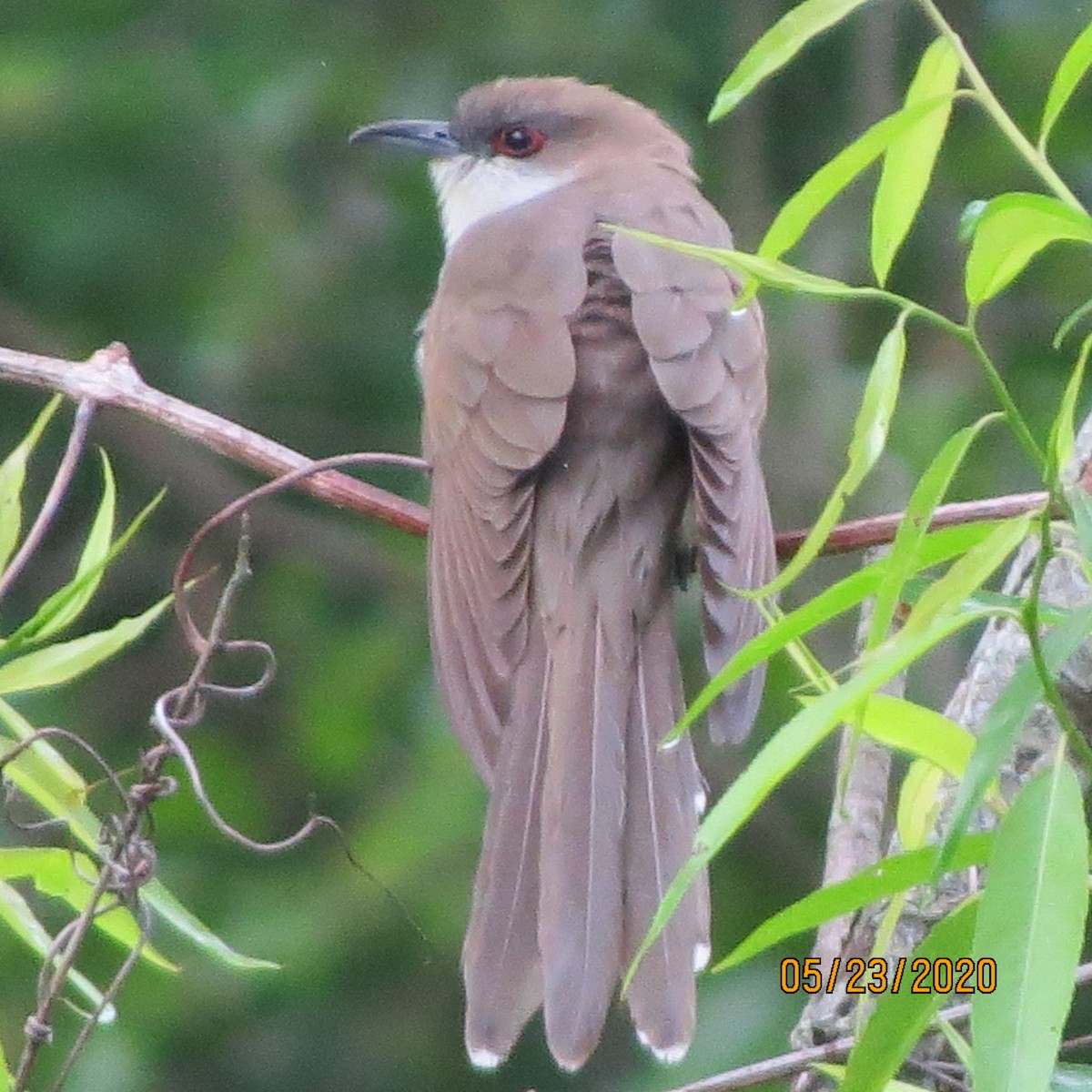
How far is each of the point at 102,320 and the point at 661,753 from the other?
3.13m

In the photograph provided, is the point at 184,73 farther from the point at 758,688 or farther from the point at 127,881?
the point at 127,881

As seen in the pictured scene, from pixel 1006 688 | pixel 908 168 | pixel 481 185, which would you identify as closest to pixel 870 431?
pixel 1006 688

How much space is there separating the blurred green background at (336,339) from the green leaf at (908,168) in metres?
2.99

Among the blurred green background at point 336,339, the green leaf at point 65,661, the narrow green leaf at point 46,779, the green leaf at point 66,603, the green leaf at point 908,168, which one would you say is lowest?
the blurred green background at point 336,339

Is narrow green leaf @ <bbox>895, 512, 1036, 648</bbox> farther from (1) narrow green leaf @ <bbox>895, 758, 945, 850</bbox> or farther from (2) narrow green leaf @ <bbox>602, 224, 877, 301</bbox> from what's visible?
(1) narrow green leaf @ <bbox>895, 758, 945, 850</bbox>

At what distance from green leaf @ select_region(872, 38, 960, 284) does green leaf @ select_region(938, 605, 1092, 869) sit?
43 centimetres

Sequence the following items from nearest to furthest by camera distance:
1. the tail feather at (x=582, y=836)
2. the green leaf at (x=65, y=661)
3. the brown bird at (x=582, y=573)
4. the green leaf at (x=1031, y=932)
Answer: the green leaf at (x=1031, y=932)
the green leaf at (x=65, y=661)
the tail feather at (x=582, y=836)
the brown bird at (x=582, y=573)

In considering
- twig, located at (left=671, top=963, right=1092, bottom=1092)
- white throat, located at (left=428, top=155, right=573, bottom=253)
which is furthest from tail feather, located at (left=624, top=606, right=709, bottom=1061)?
white throat, located at (left=428, top=155, right=573, bottom=253)

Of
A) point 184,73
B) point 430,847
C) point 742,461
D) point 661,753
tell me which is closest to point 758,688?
point 661,753

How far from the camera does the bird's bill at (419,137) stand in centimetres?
460

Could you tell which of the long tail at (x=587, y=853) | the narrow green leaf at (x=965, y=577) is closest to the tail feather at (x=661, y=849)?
the long tail at (x=587, y=853)

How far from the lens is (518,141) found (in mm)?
4605

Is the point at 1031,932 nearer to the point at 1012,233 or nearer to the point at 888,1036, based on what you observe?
the point at 888,1036

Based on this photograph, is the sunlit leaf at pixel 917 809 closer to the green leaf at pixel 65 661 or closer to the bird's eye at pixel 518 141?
the green leaf at pixel 65 661
